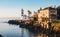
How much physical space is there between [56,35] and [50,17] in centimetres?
1924

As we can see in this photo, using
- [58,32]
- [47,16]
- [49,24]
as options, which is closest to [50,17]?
[47,16]

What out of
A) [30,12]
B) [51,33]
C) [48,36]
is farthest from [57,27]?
[30,12]

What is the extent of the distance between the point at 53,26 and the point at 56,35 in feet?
24.4

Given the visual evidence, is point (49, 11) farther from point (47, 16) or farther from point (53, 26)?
point (53, 26)

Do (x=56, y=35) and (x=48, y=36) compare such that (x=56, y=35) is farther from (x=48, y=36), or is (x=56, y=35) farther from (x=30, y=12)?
(x=30, y=12)

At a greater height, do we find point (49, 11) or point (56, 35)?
point (49, 11)

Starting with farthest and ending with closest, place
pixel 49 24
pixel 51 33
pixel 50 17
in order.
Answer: pixel 50 17
pixel 49 24
pixel 51 33

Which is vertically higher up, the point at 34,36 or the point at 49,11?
the point at 49,11

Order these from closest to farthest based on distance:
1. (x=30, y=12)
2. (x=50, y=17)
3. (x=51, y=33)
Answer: (x=51, y=33)
(x=50, y=17)
(x=30, y=12)

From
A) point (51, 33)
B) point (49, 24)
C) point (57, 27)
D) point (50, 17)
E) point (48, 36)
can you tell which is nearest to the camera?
point (48, 36)

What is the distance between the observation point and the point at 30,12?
91.9 m

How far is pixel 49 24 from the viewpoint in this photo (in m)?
48.5

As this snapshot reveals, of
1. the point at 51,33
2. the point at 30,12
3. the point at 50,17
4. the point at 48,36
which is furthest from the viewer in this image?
the point at 30,12

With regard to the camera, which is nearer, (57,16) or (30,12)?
(57,16)
